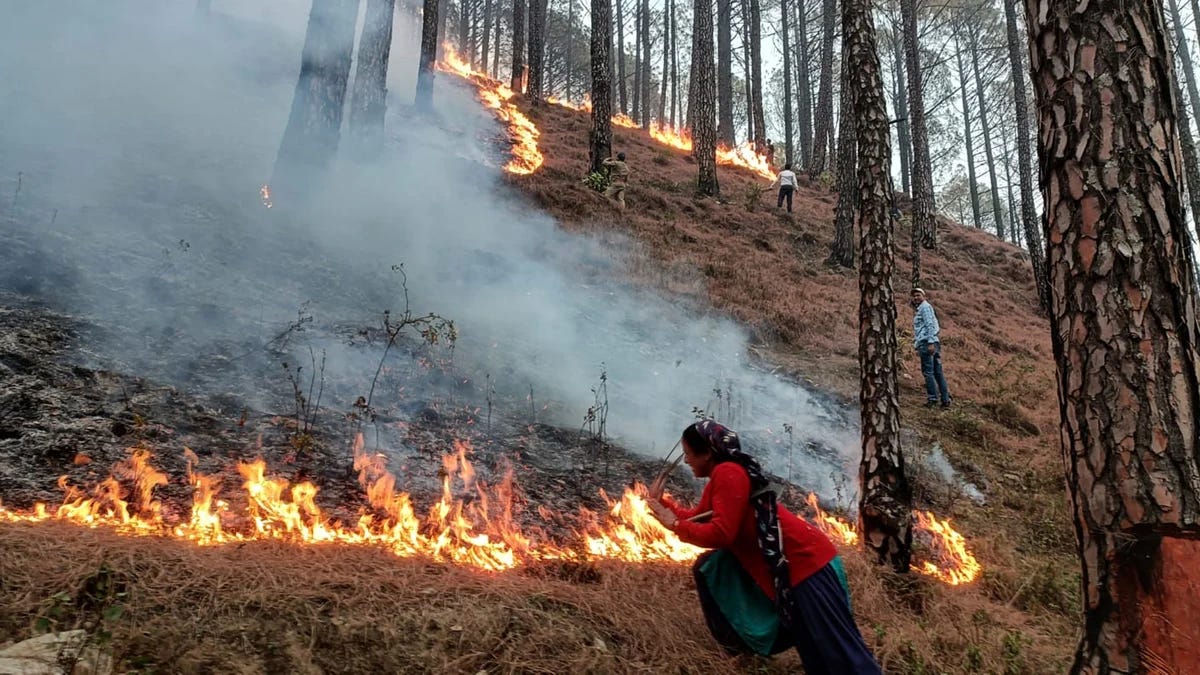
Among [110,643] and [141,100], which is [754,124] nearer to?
[141,100]

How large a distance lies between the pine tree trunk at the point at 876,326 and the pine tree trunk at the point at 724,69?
1872 centimetres

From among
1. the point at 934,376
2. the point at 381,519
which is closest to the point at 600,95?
the point at 934,376

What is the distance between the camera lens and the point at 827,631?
115 inches

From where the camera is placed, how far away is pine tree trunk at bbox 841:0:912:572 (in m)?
4.82

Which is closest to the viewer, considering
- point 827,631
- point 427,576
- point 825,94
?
point 827,631

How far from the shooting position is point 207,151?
34.5 feet

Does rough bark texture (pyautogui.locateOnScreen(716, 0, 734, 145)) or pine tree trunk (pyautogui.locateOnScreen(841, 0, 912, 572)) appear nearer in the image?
pine tree trunk (pyautogui.locateOnScreen(841, 0, 912, 572))

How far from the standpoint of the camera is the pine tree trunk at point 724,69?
23062mm

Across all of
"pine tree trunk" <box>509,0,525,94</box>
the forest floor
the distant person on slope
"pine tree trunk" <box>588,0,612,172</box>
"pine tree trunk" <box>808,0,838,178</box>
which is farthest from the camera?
"pine tree trunk" <box>509,0,525,94</box>

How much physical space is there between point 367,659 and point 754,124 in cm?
2396

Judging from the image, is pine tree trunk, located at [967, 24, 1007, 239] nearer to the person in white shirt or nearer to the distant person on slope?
the person in white shirt

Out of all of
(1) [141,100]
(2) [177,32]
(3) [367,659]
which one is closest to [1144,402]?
(3) [367,659]

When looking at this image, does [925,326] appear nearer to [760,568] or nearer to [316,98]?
[760,568]

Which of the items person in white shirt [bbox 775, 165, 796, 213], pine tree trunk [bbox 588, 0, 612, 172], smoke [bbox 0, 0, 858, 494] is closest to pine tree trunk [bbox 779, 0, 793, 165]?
person in white shirt [bbox 775, 165, 796, 213]
